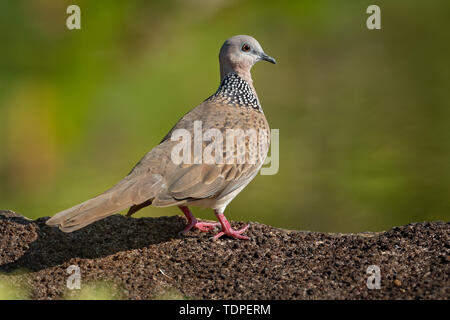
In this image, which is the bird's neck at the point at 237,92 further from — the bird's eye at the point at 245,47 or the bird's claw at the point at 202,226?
the bird's claw at the point at 202,226

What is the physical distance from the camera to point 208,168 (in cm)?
427

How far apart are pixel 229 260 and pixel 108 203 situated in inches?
35.2

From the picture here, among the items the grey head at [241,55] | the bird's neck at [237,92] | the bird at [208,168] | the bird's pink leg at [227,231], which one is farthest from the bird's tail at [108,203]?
the grey head at [241,55]

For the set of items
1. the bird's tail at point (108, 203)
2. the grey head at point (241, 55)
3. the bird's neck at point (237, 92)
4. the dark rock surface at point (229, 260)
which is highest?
the grey head at point (241, 55)

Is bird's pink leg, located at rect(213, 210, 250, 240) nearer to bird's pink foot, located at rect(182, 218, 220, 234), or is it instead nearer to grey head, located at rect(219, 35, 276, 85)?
bird's pink foot, located at rect(182, 218, 220, 234)

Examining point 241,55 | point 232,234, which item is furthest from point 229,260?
Answer: point 241,55

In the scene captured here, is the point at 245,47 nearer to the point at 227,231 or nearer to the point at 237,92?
the point at 237,92

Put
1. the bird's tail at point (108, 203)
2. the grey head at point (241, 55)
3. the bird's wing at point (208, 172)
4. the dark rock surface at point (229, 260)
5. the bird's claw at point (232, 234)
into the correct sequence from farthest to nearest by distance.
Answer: the grey head at point (241, 55)
the bird's claw at point (232, 234)
the bird's wing at point (208, 172)
the bird's tail at point (108, 203)
the dark rock surface at point (229, 260)

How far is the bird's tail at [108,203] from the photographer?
367cm

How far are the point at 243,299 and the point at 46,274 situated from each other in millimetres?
1335

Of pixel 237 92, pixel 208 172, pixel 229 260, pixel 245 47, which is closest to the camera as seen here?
pixel 229 260

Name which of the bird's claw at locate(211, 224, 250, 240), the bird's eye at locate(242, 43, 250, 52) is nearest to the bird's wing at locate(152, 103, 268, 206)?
the bird's claw at locate(211, 224, 250, 240)

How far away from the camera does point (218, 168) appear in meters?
4.31

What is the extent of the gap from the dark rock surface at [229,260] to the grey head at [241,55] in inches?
52.7
